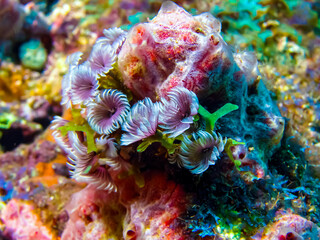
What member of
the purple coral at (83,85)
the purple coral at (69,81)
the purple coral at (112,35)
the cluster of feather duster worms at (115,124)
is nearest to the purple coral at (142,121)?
the cluster of feather duster worms at (115,124)

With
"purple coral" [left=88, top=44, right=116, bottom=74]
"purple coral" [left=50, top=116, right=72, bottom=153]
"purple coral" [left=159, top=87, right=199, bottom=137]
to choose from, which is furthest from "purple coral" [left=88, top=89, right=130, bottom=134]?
"purple coral" [left=50, top=116, right=72, bottom=153]

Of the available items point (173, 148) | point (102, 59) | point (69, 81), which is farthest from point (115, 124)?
point (69, 81)

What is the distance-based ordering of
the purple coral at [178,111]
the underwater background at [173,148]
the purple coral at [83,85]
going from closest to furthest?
the purple coral at [178,111] → the underwater background at [173,148] → the purple coral at [83,85]

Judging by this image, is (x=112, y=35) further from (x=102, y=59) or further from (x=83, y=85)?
(x=83, y=85)

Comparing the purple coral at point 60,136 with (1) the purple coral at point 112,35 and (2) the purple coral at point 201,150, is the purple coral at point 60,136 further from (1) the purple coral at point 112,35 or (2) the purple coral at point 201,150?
(2) the purple coral at point 201,150

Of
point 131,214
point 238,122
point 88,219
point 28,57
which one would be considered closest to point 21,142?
point 28,57

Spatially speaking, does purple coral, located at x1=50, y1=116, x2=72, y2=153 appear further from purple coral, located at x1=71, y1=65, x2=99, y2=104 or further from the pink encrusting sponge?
the pink encrusting sponge
